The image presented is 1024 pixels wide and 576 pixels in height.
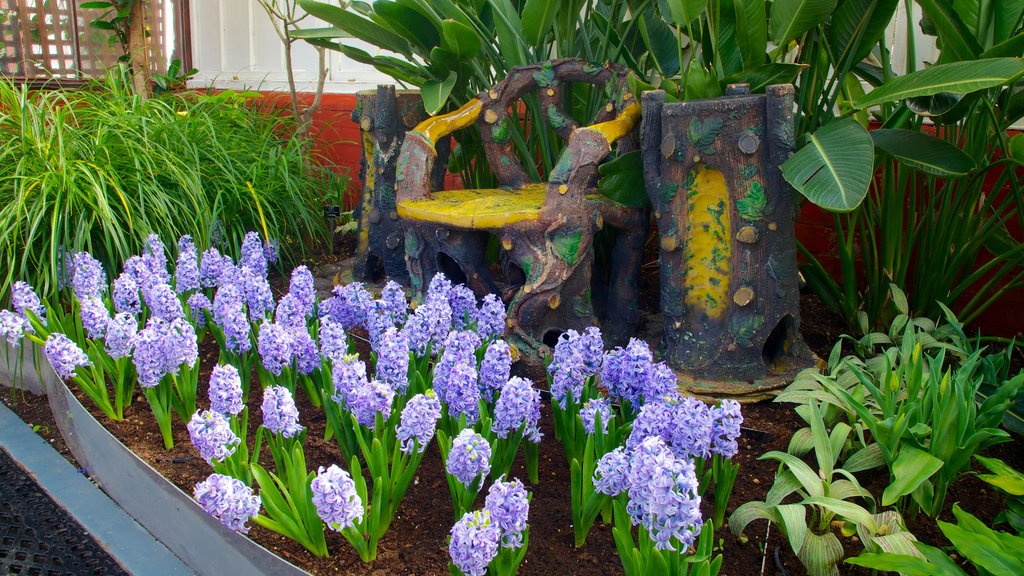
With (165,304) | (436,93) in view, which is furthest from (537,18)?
(165,304)

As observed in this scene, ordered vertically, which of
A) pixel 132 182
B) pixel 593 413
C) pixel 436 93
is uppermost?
pixel 436 93

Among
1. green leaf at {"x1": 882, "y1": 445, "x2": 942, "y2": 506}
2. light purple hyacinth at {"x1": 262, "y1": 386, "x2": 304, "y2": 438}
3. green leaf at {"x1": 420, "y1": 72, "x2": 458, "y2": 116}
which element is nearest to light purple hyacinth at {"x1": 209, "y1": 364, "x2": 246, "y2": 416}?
light purple hyacinth at {"x1": 262, "y1": 386, "x2": 304, "y2": 438}

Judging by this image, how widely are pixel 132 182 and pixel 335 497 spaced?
263 cm

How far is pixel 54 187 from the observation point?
3.35 m

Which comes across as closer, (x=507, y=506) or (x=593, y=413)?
(x=507, y=506)

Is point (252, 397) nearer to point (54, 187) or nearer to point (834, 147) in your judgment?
point (54, 187)

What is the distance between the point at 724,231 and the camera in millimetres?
2605

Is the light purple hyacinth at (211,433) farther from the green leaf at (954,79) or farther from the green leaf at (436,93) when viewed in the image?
the green leaf at (954,79)

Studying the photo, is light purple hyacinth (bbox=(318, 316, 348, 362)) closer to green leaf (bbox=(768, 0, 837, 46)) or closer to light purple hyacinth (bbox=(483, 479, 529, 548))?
light purple hyacinth (bbox=(483, 479, 529, 548))

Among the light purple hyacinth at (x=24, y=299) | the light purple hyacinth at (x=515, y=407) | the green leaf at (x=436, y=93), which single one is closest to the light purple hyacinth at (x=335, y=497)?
the light purple hyacinth at (x=515, y=407)

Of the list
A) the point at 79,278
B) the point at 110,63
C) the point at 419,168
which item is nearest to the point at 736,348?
the point at 419,168

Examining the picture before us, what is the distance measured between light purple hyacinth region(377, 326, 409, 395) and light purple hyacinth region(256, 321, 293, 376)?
1.10 feet

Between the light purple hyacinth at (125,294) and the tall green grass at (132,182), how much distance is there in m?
0.52

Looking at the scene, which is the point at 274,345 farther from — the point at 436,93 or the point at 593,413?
the point at 436,93
